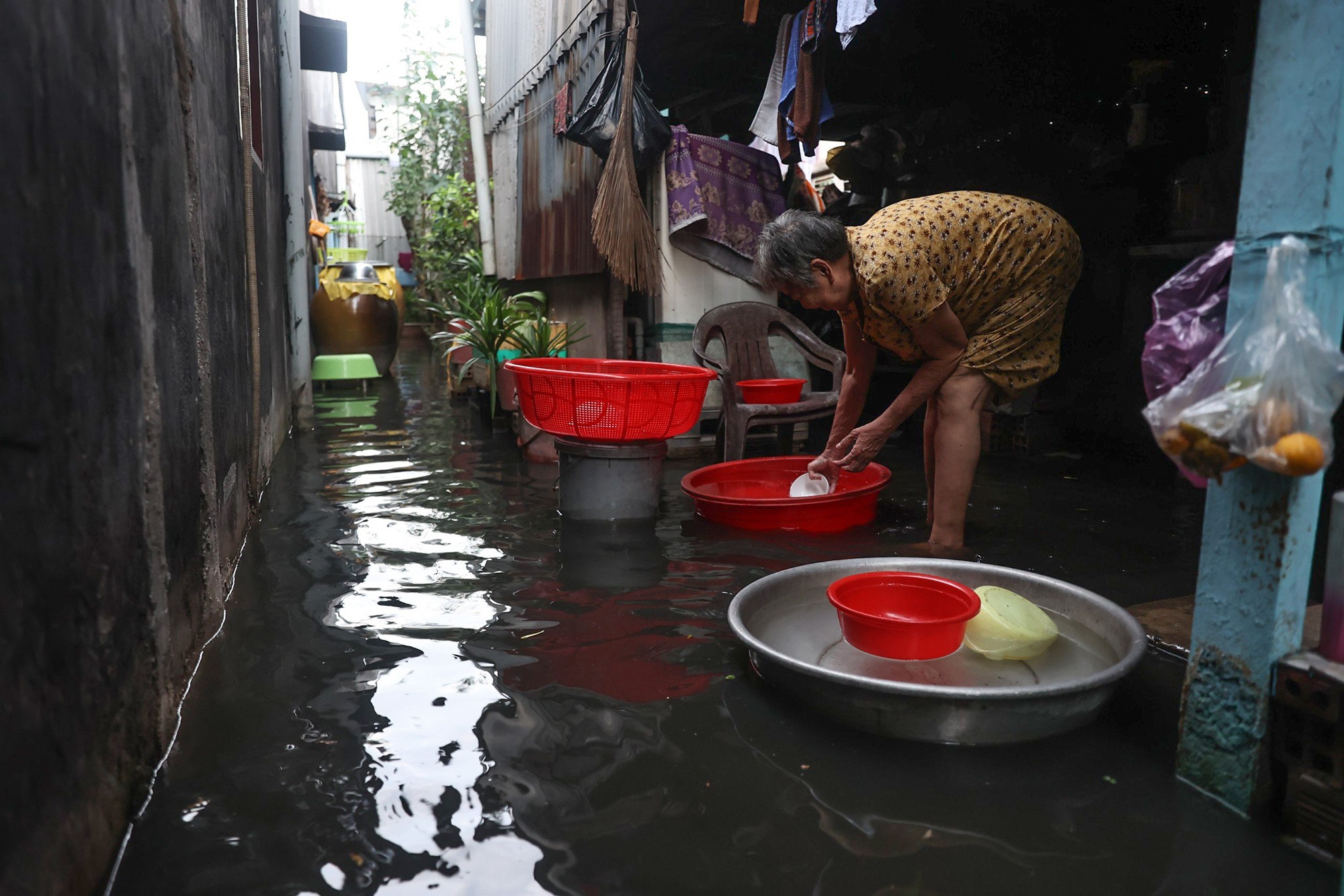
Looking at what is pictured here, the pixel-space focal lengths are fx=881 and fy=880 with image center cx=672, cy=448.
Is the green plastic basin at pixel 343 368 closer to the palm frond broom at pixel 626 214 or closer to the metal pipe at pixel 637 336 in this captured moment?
the metal pipe at pixel 637 336

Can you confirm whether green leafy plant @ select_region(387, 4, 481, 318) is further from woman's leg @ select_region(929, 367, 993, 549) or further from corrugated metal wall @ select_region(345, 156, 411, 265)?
woman's leg @ select_region(929, 367, 993, 549)

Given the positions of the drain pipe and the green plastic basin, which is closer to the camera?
the drain pipe

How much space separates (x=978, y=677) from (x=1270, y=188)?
4.07ft

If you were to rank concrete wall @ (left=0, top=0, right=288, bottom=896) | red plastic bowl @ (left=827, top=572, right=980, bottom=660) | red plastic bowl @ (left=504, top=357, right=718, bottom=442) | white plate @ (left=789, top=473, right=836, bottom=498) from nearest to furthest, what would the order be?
concrete wall @ (left=0, top=0, right=288, bottom=896), red plastic bowl @ (left=827, top=572, right=980, bottom=660), red plastic bowl @ (left=504, top=357, right=718, bottom=442), white plate @ (left=789, top=473, right=836, bottom=498)

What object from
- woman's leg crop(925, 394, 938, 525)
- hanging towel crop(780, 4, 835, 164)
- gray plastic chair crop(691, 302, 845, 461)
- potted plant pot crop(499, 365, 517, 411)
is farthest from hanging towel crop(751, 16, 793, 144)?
woman's leg crop(925, 394, 938, 525)

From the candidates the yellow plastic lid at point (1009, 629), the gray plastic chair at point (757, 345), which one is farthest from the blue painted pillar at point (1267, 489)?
the gray plastic chair at point (757, 345)

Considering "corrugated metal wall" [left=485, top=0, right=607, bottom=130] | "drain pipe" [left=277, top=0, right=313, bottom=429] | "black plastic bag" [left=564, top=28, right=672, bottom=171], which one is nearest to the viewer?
"black plastic bag" [left=564, top=28, right=672, bottom=171]

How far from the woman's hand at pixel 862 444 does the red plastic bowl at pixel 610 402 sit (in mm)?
612

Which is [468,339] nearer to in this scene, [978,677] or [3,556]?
[978,677]

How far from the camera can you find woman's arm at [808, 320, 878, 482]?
11.2 feet

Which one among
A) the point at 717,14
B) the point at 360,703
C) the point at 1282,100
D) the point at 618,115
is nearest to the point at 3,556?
the point at 360,703

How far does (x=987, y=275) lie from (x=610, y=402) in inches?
57.1

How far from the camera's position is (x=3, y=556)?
109 cm

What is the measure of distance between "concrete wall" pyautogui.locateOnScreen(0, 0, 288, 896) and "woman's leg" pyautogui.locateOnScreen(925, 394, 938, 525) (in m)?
2.44
